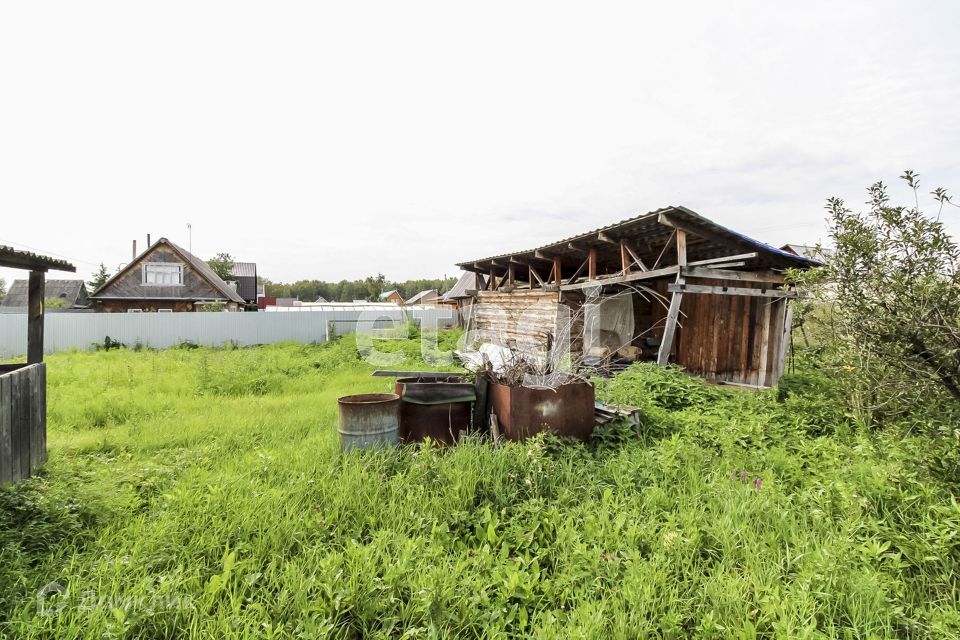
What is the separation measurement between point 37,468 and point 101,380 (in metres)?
5.18

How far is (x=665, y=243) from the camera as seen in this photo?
9.14 metres

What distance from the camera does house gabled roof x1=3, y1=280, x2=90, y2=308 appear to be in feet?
116

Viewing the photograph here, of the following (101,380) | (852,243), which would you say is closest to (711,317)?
(852,243)

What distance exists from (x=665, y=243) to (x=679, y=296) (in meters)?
2.29

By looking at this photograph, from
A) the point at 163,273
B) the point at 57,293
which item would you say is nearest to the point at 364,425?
the point at 163,273

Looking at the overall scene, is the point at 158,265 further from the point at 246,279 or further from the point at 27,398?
the point at 27,398

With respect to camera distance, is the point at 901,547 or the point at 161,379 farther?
the point at 161,379

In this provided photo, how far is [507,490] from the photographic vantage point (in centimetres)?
347

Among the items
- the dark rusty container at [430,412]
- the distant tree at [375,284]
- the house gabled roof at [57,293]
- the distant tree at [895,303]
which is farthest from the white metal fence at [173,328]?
the distant tree at [375,284]

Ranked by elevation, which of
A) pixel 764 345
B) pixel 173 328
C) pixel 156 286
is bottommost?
pixel 173 328

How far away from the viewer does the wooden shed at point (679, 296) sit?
24.2 feet

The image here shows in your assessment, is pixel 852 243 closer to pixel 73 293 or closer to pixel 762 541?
pixel 762 541

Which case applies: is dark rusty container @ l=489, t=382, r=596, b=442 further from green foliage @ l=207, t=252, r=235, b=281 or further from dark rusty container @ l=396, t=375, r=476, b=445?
green foliage @ l=207, t=252, r=235, b=281

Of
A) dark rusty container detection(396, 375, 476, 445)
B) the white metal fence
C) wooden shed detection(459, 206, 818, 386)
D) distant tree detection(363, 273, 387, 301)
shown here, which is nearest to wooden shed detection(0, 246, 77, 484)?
dark rusty container detection(396, 375, 476, 445)
